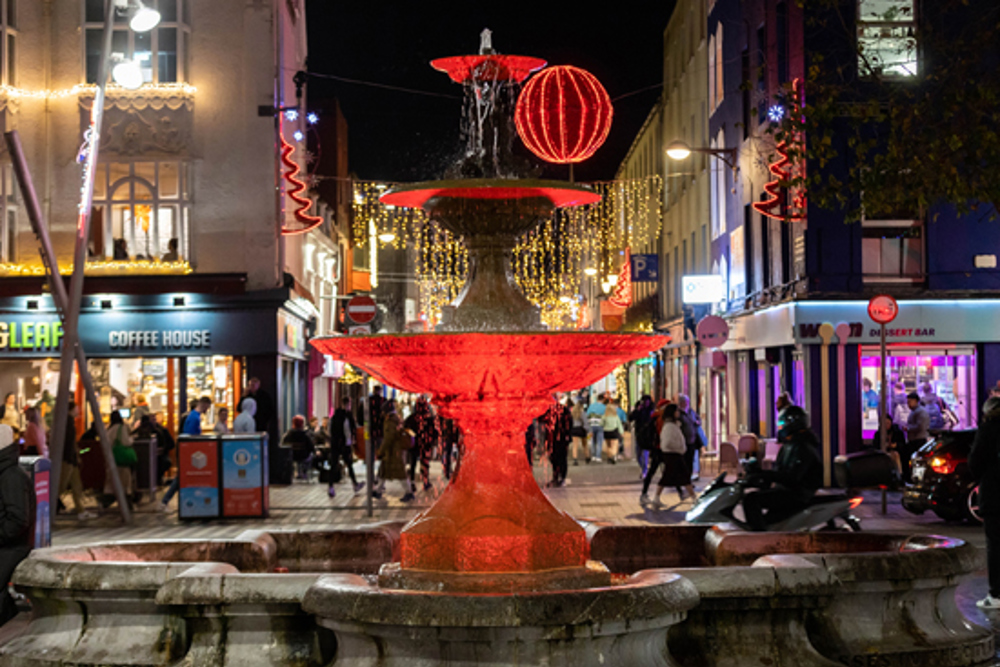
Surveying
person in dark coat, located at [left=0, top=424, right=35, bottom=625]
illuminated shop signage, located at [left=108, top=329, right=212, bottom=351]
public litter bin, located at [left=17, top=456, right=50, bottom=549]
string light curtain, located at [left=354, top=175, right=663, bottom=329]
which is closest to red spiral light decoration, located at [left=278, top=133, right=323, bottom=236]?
illuminated shop signage, located at [left=108, top=329, right=212, bottom=351]

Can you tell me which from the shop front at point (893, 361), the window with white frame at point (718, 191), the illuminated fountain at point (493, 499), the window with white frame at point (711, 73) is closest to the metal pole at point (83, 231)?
the illuminated fountain at point (493, 499)

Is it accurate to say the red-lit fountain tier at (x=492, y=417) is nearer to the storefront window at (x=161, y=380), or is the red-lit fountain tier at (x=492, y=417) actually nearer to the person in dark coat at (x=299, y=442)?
the person in dark coat at (x=299, y=442)

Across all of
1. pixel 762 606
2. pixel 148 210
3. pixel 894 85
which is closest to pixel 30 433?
pixel 148 210

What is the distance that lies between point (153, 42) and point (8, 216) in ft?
16.0

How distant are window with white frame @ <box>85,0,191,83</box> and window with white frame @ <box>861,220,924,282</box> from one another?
14911 millimetres

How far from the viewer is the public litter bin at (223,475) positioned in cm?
1923

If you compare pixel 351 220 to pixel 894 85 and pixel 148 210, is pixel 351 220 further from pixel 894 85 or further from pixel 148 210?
pixel 894 85

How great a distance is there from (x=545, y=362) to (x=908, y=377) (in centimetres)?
2002

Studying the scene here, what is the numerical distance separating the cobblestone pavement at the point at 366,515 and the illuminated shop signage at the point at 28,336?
259 inches

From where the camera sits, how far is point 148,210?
28219 mm

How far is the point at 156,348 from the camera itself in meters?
27.9

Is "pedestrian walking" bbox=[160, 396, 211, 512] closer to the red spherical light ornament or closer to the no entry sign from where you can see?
the no entry sign

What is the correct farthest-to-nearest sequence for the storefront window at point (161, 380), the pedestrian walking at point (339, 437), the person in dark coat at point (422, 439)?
1. the storefront window at point (161, 380)
2. the person in dark coat at point (422, 439)
3. the pedestrian walking at point (339, 437)

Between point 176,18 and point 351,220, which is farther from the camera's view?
point 351,220
